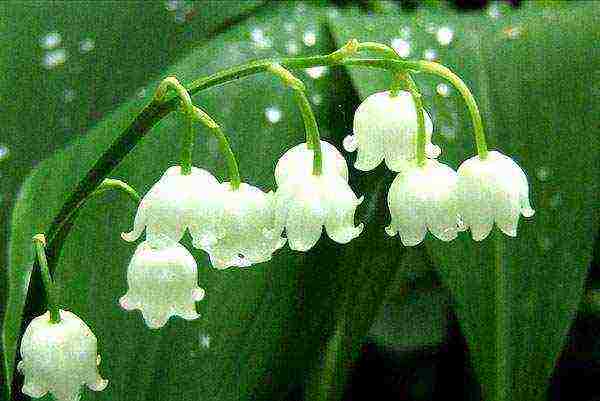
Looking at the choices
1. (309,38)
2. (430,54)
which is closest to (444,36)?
(430,54)

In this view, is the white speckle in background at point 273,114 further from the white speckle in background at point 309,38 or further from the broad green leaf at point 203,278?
the white speckle in background at point 309,38

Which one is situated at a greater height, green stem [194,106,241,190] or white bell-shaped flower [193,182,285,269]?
green stem [194,106,241,190]

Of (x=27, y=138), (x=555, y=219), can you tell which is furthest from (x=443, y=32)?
(x=27, y=138)

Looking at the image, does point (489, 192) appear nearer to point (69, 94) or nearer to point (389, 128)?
point (389, 128)

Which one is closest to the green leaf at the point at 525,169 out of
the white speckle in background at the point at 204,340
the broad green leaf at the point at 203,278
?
the broad green leaf at the point at 203,278

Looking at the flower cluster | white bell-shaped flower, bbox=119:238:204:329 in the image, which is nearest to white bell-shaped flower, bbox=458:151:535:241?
the flower cluster

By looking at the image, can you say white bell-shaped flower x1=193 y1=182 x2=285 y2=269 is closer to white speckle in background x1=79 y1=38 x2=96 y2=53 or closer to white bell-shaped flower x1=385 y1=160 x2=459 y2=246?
white bell-shaped flower x1=385 y1=160 x2=459 y2=246
